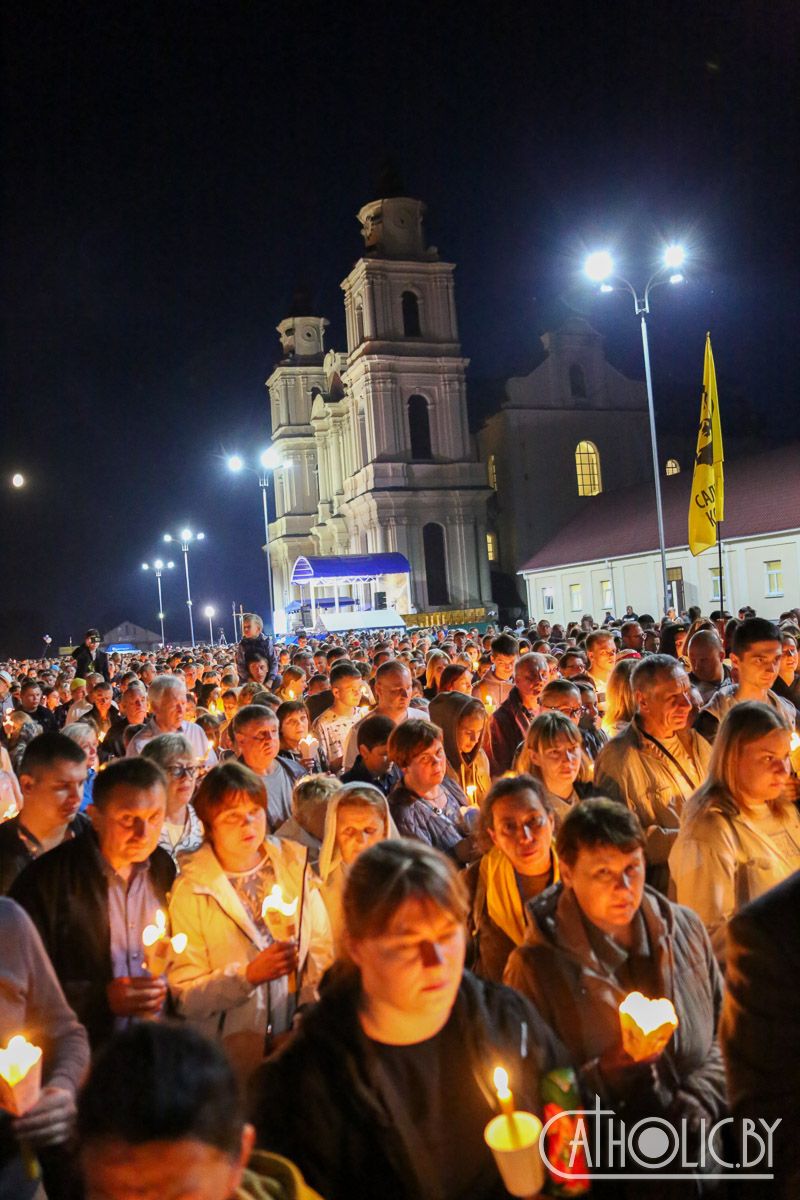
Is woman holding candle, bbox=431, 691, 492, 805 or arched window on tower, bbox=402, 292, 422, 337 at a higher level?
arched window on tower, bbox=402, 292, 422, 337

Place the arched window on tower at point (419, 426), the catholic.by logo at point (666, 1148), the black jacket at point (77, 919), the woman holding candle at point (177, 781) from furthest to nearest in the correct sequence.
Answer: the arched window on tower at point (419, 426), the woman holding candle at point (177, 781), the black jacket at point (77, 919), the catholic.by logo at point (666, 1148)

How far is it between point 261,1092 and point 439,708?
16.2 ft

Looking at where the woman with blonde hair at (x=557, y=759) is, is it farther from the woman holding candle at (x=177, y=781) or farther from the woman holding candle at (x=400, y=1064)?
the woman holding candle at (x=400, y=1064)

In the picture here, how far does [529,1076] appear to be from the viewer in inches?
89.3

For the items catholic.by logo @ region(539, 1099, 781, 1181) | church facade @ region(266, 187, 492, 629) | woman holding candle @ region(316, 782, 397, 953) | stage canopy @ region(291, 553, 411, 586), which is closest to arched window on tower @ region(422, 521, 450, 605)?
church facade @ region(266, 187, 492, 629)

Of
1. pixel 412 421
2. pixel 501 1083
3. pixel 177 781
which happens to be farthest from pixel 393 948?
pixel 412 421

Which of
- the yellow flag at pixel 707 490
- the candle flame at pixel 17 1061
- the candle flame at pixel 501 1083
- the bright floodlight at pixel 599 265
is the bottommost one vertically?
the candle flame at pixel 501 1083

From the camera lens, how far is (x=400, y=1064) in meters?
2.19

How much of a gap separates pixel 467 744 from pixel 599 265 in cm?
1628

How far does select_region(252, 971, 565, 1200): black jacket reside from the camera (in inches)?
84.1

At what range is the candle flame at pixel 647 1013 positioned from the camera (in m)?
2.23

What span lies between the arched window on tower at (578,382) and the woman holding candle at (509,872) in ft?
179

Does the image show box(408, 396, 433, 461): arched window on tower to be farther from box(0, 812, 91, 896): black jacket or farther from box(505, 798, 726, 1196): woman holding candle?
box(505, 798, 726, 1196): woman holding candle

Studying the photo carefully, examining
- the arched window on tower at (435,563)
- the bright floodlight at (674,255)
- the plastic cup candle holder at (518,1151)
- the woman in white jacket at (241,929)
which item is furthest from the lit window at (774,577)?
the plastic cup candle holder at (518,1151)
